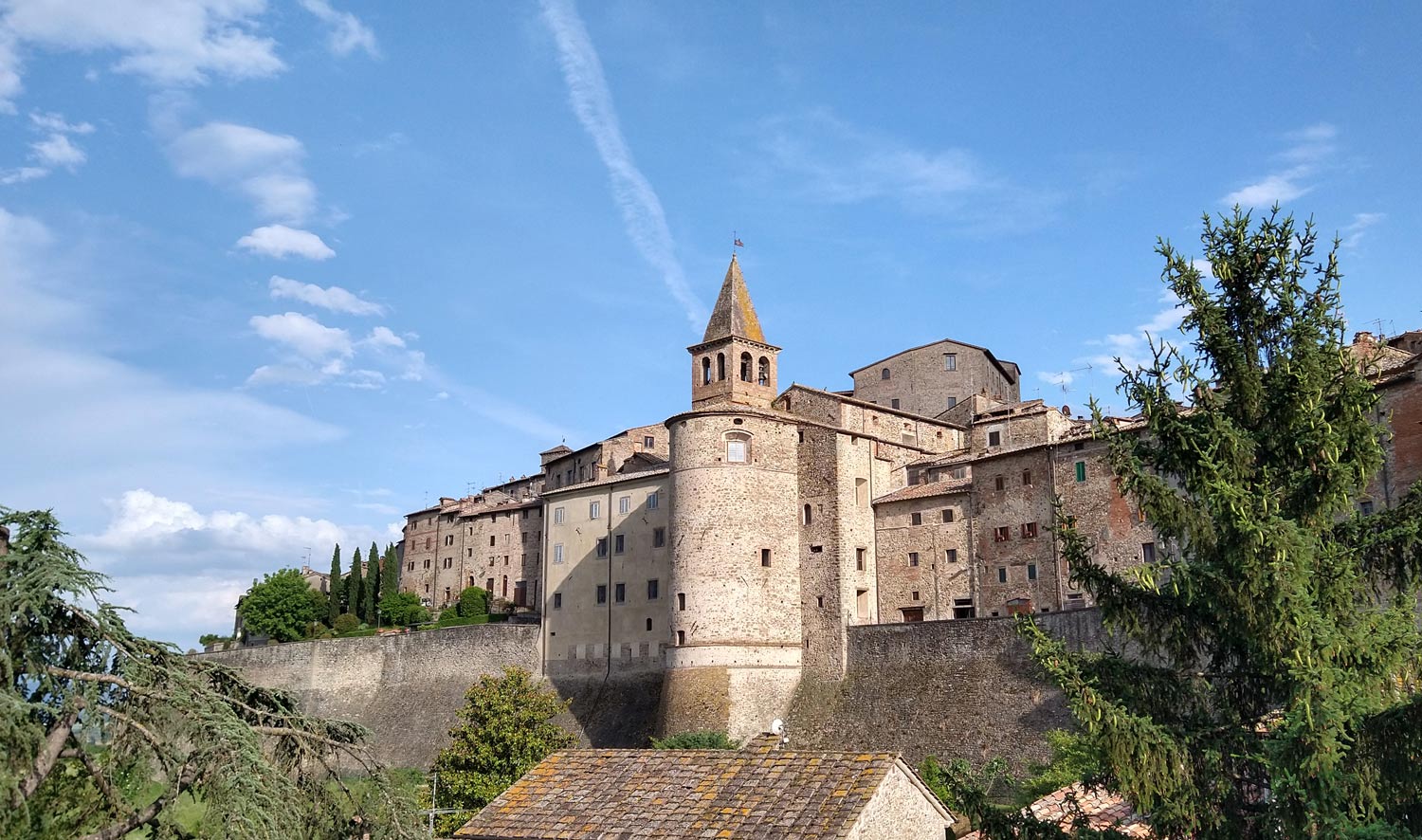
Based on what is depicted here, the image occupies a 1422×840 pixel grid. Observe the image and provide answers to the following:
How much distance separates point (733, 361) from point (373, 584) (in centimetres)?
3971

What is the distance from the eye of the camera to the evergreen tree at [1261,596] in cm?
1391

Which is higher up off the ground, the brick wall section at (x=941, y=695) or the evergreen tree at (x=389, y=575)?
the evergreen tree at (x=389, y=575)

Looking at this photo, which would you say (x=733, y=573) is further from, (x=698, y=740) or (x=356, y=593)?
(x=356, y=593)

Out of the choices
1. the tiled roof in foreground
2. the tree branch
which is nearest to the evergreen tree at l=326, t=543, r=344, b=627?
the tiled roof in foreground

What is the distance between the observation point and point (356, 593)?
82438mm

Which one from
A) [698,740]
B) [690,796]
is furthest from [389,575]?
[690,796]

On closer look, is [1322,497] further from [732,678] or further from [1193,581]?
[732,678]

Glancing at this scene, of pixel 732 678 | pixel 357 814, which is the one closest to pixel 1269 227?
pixel 357 814

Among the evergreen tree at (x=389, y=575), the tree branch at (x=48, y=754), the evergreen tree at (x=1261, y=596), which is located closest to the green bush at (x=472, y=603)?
the evergreen tree at (x=389, y=575)

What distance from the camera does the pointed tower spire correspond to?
5659cm

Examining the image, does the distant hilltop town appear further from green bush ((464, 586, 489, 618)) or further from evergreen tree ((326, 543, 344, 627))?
evergreen tree ((326, 543, 344, 627))

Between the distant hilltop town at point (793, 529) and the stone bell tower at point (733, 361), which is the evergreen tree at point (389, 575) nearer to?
the distant hilltop town at point (793, 529)

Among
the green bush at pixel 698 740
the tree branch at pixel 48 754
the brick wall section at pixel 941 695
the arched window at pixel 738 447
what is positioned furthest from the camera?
the arched window at pixel 738 447

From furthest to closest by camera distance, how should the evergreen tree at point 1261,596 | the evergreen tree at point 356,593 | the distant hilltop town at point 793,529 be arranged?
the evergreen tree at point 356,593
the distant hilltop town at point 793,529
the evergreen tree at point 1261,596
